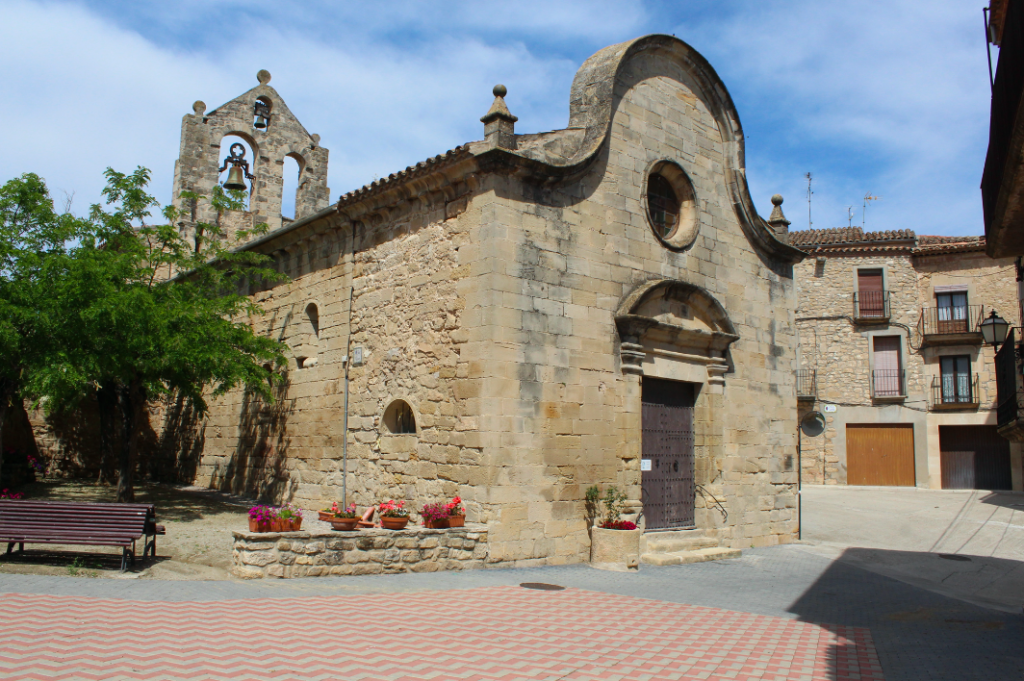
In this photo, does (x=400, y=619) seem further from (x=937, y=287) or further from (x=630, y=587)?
(x=937, y=287)

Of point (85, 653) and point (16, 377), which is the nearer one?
point (85, 653)

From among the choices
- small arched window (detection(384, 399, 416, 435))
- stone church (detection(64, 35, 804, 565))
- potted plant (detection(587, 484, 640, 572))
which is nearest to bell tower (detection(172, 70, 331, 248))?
stone church (detection(64, 35, 804, 565))

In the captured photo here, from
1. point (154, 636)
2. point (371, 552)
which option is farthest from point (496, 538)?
point (154, 636)

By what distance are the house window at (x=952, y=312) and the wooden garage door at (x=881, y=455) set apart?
3446 mm

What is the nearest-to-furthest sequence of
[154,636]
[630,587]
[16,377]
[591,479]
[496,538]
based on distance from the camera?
[154,636] → [630,587] → [496,538] → [591,479] → [16,377]

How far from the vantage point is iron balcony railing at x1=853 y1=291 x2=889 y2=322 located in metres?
25.2

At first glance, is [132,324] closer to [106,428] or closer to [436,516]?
[436,516]

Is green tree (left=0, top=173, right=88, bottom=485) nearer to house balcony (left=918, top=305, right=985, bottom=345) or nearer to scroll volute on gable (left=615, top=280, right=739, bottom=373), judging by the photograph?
scroll volute on gable (left=615, top=280, right=739, bottom=373)

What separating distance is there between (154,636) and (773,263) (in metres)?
11.7

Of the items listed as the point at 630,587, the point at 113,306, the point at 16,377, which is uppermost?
the point at 113,306

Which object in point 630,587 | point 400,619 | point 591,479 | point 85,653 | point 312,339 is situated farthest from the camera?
point 312,339

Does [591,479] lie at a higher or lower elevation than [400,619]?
higher

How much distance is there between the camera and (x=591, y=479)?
985cm

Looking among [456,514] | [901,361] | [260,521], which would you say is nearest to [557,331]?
[456,514]
